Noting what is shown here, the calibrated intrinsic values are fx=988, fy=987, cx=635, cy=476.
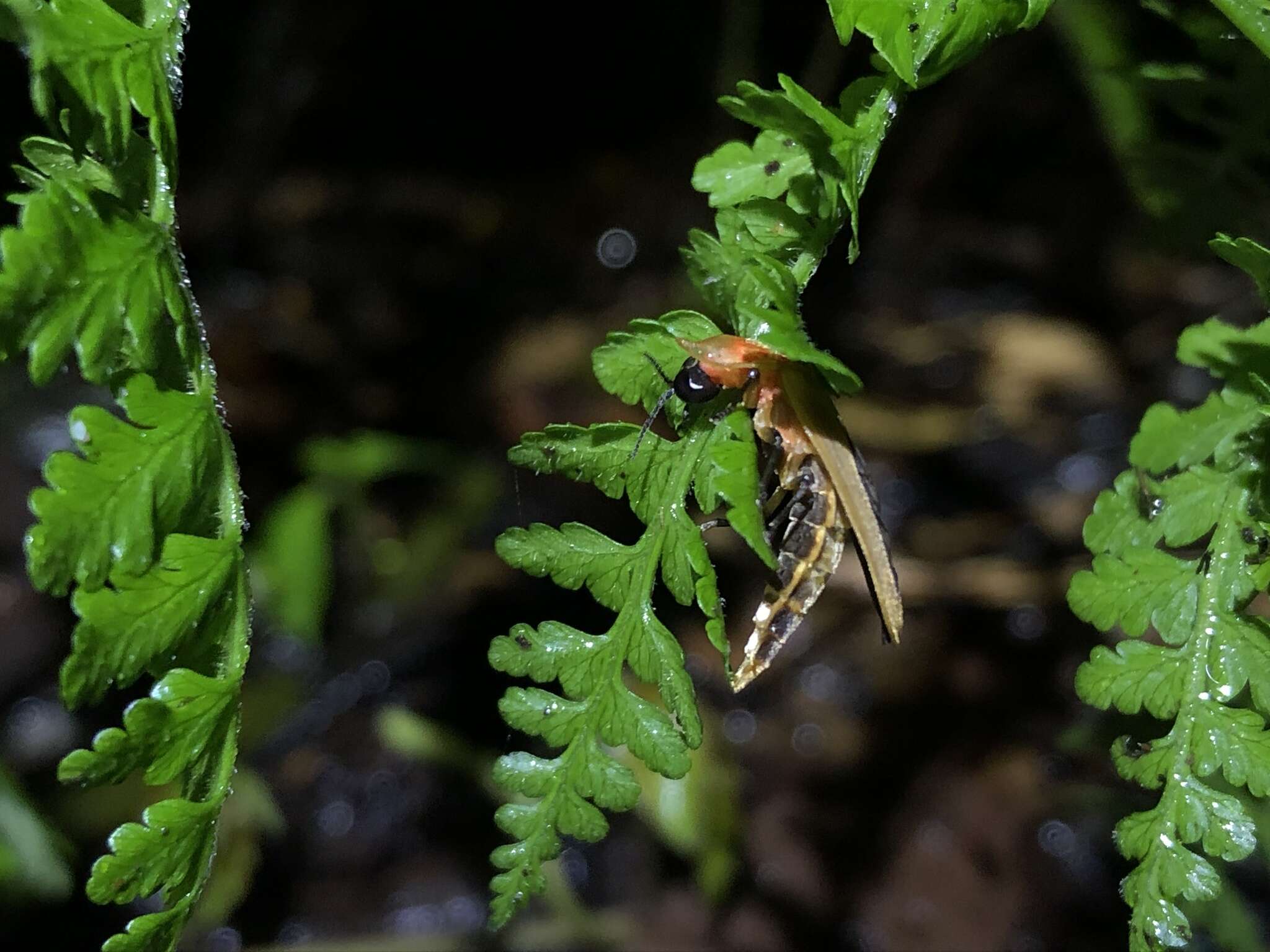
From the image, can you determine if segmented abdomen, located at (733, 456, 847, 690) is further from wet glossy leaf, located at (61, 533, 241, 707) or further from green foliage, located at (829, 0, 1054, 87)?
wet glossy leaf, located at (61, 533, 241, 707)

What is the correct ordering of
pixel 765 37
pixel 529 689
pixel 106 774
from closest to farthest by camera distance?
1. pixel 106 774
2. pixel 529 689
3. pixel 765 37

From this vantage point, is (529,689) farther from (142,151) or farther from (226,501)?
(142,151)

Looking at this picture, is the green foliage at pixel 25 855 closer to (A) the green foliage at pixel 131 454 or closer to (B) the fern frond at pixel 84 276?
(A) the green foliage at pixel 131 454

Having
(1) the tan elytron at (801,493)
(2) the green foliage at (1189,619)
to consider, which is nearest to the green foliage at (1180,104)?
(2) the green foliage at (1189,619)

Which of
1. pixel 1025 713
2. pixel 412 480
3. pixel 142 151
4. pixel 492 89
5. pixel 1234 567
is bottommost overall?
pixel 1025 713

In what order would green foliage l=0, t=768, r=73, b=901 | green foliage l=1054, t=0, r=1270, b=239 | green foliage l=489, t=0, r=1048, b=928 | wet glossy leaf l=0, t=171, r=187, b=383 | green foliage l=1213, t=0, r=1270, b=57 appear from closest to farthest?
wet glossy leaf l=0, t=171, r=187, b=383, green foliage l=489, t=0, r=1048, b=928, green foliage l=1213, t=0, r=1270, b=57, green foliage l=0, t=768, r=73, b=901, green foliage l=1054, t=0, r=1270, b=239

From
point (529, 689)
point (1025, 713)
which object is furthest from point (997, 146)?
point (529, 689)

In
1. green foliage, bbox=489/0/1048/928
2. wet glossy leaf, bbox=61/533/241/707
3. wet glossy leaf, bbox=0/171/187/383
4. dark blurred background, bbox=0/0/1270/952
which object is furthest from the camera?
dark blurred background, bbox=0/0/1270/952

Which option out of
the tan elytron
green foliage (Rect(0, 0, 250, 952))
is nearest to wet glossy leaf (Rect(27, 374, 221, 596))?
green foliage (Rect(0, 0, 250, 952))
